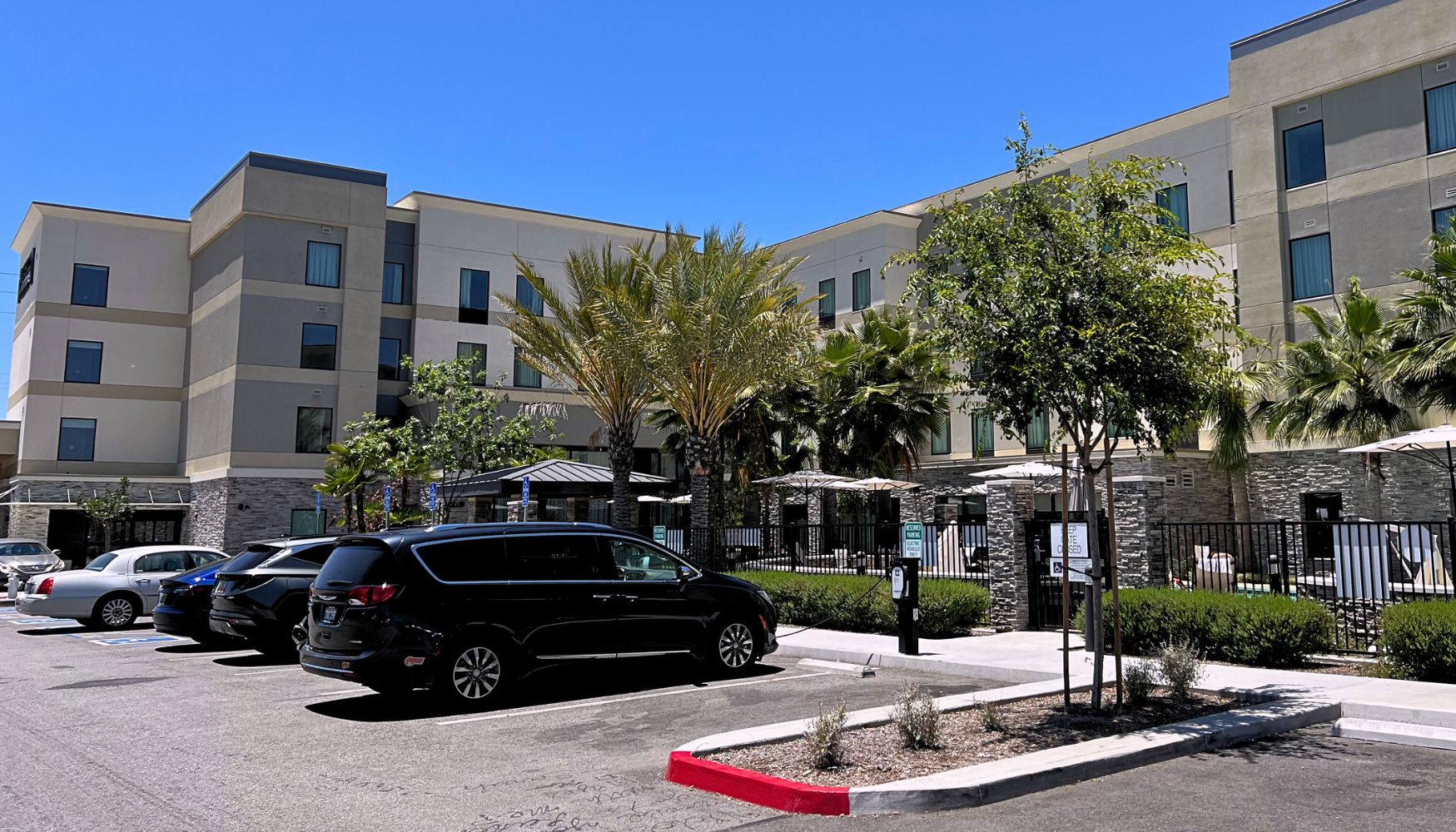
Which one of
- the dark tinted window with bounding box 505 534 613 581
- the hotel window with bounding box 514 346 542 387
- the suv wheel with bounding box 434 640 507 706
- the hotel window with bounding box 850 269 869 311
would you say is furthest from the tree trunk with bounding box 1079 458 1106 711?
the hotel window with bounding box 514 346 542 387

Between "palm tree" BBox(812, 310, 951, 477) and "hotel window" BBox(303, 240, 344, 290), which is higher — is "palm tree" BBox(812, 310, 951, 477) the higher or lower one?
the lower one

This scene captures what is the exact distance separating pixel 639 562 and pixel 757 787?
5.37 metres

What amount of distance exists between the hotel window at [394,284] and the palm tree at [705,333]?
2235cm

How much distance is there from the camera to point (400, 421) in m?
41.5

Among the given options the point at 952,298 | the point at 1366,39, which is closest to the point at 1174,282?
the point at 952,298

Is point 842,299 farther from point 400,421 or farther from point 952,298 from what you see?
point 952,298

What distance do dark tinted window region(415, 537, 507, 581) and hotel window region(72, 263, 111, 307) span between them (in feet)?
127

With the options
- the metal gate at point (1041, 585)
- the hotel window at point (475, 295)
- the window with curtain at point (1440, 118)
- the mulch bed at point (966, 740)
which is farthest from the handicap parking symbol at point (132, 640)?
the window with curtain at point (1440, 118)

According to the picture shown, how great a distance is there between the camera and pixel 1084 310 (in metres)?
9.20

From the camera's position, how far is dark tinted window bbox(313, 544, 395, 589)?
34.2 feet

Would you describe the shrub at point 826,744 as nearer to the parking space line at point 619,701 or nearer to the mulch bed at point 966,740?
the mulch bed at point 966,740

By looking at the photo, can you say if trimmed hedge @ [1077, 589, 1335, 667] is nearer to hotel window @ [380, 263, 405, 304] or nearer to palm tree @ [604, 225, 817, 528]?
palm tree @ [604, 225, 817, 528]

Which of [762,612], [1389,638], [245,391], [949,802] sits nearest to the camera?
[949,802]

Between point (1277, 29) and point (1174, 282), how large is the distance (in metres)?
25.8
